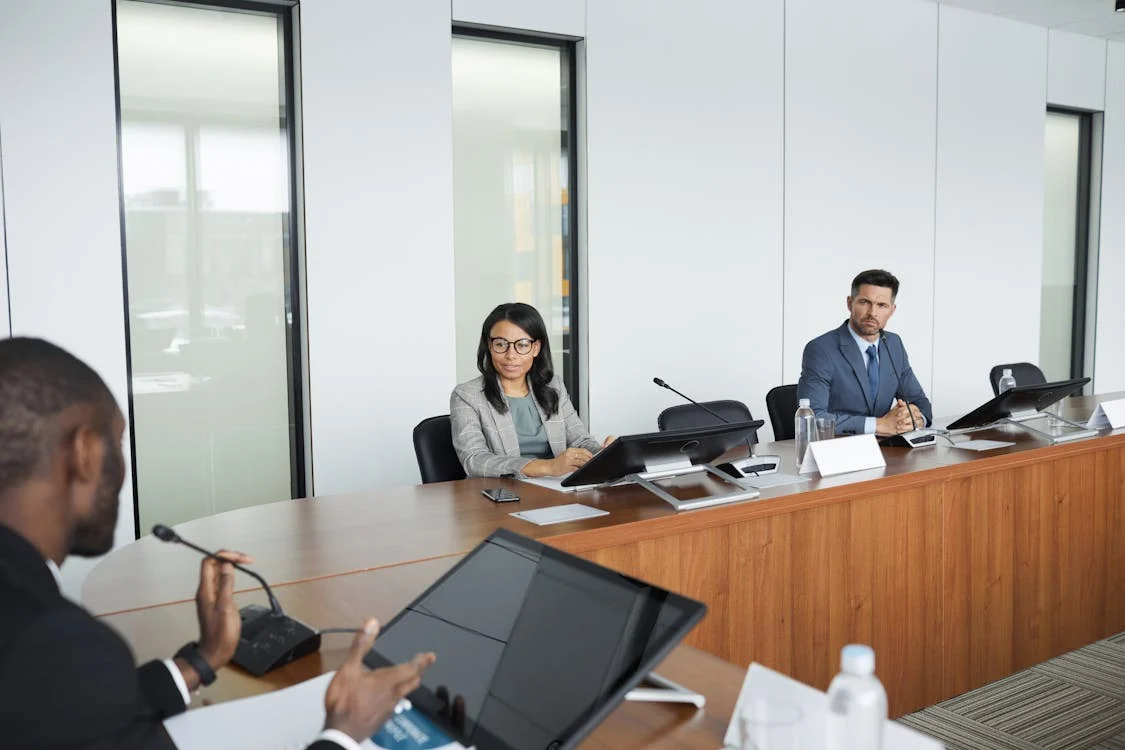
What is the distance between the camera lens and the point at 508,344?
341cm

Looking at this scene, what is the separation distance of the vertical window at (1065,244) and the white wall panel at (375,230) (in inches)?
193

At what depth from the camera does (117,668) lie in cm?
92

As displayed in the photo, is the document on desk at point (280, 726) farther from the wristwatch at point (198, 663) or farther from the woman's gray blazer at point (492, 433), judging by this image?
the woman's gray blazer at point (492, 433)

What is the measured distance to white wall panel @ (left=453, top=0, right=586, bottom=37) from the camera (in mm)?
4668

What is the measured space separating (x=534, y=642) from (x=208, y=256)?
11.4 ft

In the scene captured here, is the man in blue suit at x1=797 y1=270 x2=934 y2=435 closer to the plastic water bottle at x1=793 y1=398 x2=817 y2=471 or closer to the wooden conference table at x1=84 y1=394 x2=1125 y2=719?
the wooden conference table at x1=84 y1=394 x2=1125 y2=719

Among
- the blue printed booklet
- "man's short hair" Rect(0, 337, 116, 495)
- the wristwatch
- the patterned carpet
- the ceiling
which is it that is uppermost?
the ceiling

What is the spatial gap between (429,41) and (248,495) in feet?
7.43

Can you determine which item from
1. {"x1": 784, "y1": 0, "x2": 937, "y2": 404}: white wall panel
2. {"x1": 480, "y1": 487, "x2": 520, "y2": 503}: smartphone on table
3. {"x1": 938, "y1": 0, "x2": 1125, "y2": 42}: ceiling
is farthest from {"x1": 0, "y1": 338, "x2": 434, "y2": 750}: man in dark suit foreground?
{"x1": 938, "y1": 0, "x2": 1125, "y2": 42}: ceiling

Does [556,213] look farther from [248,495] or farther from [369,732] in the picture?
[369,732]

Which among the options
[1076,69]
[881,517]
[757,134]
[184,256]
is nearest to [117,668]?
[881,517]

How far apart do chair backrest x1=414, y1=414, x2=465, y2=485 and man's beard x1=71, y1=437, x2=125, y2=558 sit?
2.24 metres

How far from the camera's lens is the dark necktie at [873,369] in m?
4.21

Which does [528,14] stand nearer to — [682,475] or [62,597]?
[682,475]
